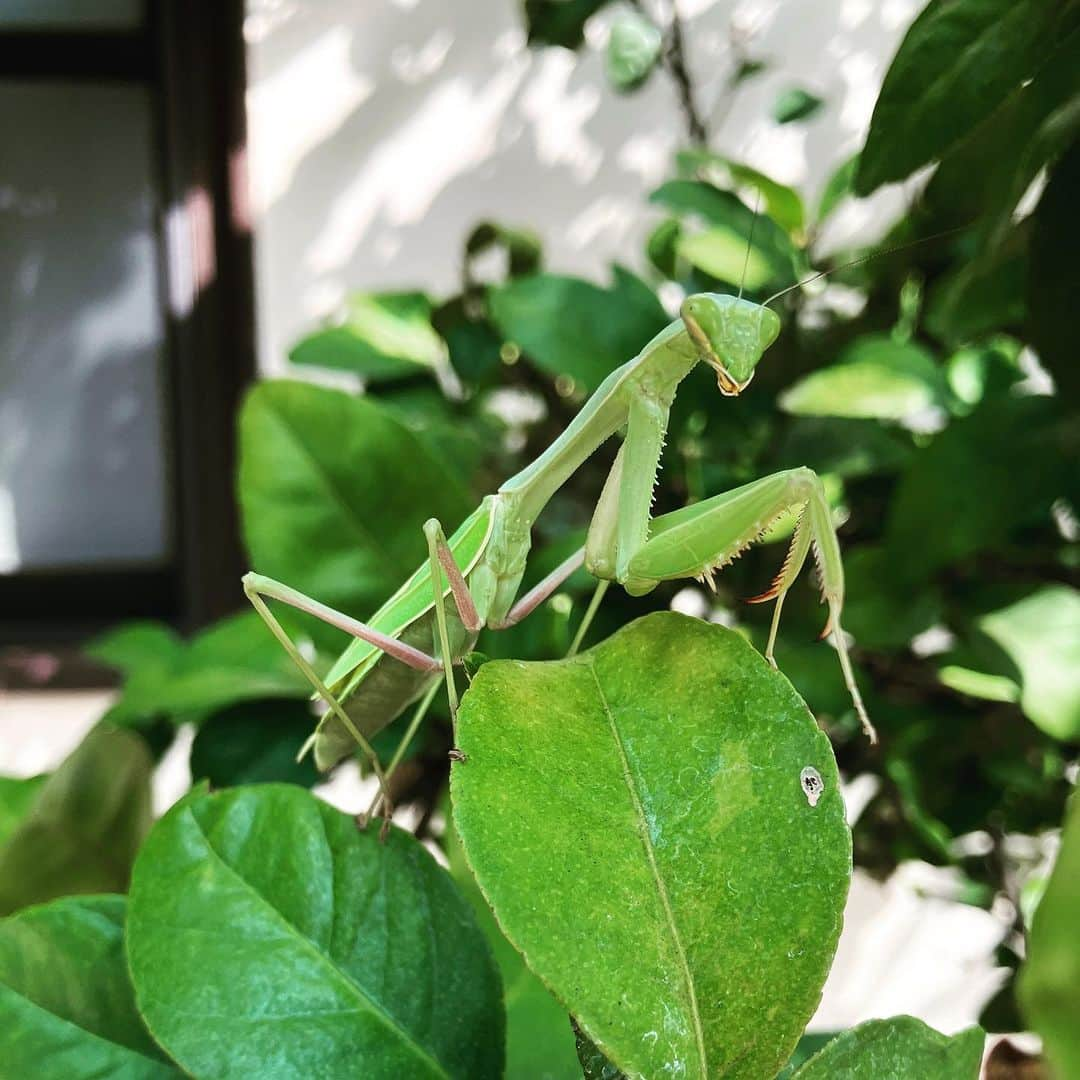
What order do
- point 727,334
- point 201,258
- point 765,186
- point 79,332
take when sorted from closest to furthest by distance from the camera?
1. point 727,334
2. point 765,186
3. point 201,258
4. point 79,332

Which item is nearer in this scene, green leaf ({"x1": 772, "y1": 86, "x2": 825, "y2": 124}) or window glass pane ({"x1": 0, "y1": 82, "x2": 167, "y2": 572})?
green leaf ({"x1": 772, "y1": 86, "x2": 825, "y2": 124})

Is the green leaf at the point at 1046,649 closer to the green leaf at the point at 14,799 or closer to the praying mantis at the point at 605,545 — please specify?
the praying mantis at the point at 605,545

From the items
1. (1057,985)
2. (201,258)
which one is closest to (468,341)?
(1057,985)

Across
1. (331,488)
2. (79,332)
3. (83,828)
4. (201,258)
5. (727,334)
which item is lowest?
(79,332)

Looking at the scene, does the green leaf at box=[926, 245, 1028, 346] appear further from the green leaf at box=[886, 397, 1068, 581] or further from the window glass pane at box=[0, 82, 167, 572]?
the window glass pane at box=[0, 82, 167, 572]

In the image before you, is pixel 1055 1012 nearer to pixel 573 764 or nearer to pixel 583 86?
pixel 573 764

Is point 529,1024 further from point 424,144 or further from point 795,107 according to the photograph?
point 424,144

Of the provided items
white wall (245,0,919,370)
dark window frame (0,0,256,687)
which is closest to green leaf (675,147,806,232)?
white wall (245,0,919,370)
